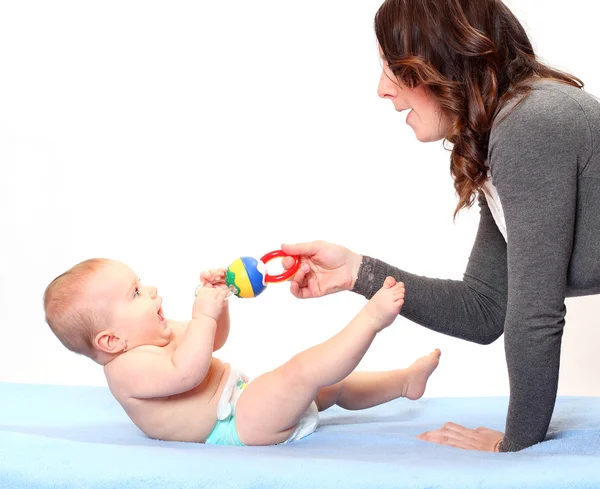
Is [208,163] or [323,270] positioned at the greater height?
[208,163]

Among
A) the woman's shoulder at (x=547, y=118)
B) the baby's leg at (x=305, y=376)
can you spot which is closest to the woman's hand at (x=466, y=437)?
the baby's leg at (x=305, y=376)

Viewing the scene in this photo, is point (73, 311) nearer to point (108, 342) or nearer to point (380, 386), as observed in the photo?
point (108, 342)

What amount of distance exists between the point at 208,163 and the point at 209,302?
5.48ft

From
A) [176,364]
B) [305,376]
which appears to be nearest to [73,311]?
[176,364]

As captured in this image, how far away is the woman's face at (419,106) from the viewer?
1.74m

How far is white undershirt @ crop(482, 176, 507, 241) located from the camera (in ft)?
5.94

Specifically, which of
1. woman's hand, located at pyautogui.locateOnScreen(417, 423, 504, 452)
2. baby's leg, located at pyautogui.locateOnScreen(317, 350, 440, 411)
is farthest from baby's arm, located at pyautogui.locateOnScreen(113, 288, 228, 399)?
woman's hand, located at pyautogui.locateOnScreen(417, 423, 504, 452)

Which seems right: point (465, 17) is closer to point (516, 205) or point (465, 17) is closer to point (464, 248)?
point (516, 205)

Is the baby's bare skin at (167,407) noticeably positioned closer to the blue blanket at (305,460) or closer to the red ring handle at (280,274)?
the blue blanket at (305,460)

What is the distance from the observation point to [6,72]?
3414 millimetres

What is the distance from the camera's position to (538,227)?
1.52 m

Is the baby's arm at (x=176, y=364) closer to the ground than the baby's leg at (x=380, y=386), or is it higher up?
higher up

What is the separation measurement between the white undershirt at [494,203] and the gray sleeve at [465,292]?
0.42 feet

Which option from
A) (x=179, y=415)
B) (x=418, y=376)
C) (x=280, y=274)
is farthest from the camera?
(x=418, y=376)
